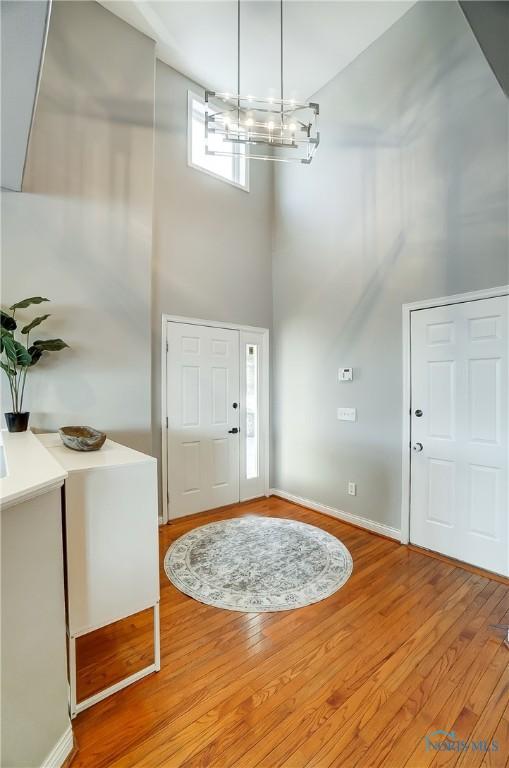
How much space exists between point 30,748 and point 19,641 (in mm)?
388

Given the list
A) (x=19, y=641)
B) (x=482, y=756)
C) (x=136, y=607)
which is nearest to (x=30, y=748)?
(x=19, y=641)

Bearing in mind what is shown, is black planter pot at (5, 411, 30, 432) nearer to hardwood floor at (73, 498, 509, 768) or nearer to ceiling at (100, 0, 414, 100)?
hardwood floor at (73, 498, 509, 768)

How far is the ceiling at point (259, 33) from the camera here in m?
3.00

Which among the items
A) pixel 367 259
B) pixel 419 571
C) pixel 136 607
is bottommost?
pixel 419 571

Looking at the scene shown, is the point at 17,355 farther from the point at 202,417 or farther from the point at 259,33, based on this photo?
the point at 259,33

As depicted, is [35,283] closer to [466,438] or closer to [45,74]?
[45,74]

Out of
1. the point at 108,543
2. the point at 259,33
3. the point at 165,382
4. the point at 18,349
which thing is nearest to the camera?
the point at 108,543

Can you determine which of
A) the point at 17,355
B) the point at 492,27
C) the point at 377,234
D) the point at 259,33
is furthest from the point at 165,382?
the point at 259,33

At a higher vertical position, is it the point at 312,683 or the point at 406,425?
the point at 406,425

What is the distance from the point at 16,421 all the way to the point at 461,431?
133 inches

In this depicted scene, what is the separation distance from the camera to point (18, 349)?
2.36 metres

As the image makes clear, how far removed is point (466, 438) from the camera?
106 inches

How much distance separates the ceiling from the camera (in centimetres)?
300

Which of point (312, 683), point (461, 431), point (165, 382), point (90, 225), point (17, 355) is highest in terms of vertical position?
point (90, 225)
